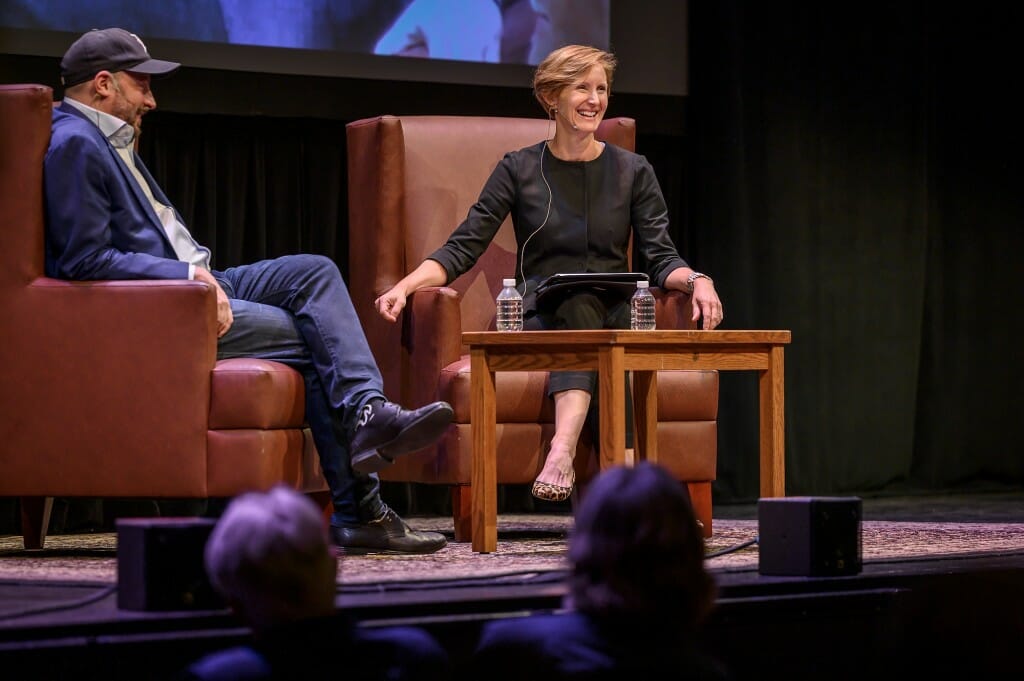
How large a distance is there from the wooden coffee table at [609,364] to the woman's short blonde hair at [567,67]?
33.3 inches

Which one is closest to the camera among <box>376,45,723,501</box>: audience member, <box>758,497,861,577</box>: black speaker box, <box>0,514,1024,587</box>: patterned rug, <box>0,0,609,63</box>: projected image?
<box>758,497,861,577</box>: black speaker box

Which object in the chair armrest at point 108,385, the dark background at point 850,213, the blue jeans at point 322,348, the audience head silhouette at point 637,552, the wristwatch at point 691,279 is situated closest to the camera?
→ the audience head silhouette at point 637,552

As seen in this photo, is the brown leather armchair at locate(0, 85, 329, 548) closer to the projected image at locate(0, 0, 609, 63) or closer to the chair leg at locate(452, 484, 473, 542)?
the chair leg at locate(452, 484, 473, 542)

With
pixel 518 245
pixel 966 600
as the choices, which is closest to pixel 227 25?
pixel 518 245

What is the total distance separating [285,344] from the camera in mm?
3111

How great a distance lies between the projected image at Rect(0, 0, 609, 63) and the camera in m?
4.21

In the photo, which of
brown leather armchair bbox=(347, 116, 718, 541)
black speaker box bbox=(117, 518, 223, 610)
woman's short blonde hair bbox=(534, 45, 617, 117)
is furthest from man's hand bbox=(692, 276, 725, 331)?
black speaker box bbox=(117, 518, 223, 610)

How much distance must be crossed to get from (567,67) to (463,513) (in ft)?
3.82

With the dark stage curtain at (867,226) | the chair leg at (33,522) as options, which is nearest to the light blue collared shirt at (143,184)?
the chair leg at (33,522)

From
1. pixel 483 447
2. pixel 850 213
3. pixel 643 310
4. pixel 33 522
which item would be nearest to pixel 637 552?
pixel 483 447

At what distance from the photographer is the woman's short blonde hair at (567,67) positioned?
347cm

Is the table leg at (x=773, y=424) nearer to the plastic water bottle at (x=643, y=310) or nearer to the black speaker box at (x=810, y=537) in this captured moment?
the plastic water bottle at (x=643, y=310)

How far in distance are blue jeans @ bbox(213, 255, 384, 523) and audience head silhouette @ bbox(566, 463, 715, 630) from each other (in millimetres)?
1512

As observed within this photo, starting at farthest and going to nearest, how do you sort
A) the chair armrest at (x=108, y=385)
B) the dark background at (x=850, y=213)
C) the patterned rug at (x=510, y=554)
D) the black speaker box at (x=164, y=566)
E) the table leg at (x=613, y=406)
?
the dark background at (x=850, y=213)
the chair armrest at (x=108, y=385)
the table leg at (x=613, y=406)
the patterned rug at (x=510, y=554)
the black speaker box at (x=164, y=566)
